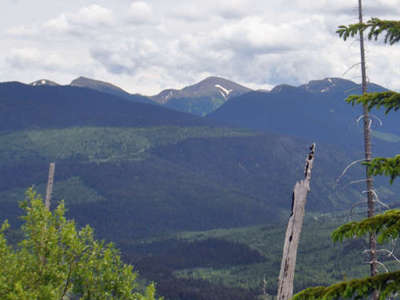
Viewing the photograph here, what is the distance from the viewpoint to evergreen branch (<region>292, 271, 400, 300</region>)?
44.7ft

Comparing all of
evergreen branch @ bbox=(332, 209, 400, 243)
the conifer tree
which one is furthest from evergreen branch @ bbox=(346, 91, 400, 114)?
evergreen branch @ bbox=(332, 209, 400, 243)

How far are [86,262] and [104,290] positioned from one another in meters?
1.77

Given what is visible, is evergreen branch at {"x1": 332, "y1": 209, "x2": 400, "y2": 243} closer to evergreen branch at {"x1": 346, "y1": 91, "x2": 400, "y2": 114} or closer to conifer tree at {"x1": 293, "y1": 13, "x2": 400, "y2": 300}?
conifer tree at {"x1": 293, "y1": 13, "x2": 400, "y2": 300}

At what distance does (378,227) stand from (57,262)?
17819mm

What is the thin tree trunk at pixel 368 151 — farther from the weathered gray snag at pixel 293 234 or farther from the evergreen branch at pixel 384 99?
the weathered gray snag at pixel 293 234

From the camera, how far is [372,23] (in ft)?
61.0

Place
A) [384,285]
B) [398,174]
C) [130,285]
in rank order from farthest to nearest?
1. [130,285]
2. [398,174]
3. [384,285]

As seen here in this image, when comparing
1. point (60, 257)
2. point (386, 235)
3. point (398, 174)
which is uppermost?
point (398, 174)

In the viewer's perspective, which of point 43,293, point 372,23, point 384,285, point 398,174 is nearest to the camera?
point 384,285

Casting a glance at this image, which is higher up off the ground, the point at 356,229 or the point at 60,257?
the point at 356,229

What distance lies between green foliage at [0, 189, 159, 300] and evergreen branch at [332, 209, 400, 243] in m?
14.7

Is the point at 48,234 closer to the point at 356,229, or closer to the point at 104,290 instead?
the point at 104,290

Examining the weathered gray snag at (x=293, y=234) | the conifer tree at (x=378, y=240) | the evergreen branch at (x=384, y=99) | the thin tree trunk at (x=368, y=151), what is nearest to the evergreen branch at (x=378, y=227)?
the conifer tree at (x=378, y=240)

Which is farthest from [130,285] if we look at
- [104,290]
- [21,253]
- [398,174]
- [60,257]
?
[398,174]
